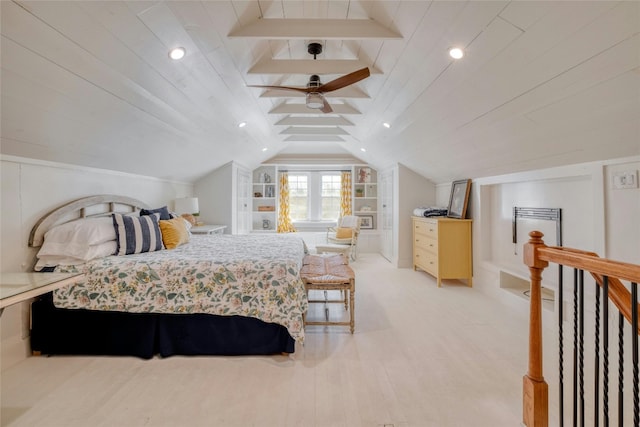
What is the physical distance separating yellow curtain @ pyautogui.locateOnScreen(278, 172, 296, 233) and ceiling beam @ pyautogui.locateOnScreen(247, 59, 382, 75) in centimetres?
407

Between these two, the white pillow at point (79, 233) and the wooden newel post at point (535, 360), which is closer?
the wooden newel post at point (535, 360)

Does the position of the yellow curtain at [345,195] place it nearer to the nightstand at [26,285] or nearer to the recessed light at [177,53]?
the recessed light at [177,53]

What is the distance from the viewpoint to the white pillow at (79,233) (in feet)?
7.44

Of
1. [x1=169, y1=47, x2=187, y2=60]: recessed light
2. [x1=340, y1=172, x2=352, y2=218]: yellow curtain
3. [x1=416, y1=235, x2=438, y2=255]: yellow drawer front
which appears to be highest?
[x1=169, y1=47, x2=187, y2=60]: recessed light

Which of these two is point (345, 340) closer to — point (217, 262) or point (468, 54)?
point (217, 262)

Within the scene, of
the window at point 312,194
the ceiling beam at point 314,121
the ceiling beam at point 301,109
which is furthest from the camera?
the window at point 312,194

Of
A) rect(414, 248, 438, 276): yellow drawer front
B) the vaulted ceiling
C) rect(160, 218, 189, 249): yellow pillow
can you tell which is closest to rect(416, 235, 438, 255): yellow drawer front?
rect(414, 248, 438, 276): yellow drawer front

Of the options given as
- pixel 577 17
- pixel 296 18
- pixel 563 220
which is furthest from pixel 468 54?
pixel 563 220

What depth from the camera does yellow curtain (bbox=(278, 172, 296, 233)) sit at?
21.7ft

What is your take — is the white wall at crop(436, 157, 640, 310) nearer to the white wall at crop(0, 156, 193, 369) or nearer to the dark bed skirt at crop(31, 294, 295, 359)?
the dark bed skirt at crop(31, 294, 295, 359)

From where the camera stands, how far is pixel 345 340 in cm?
249

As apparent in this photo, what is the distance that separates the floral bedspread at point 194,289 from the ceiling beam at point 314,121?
2785 mm

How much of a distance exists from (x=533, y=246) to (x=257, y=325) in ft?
6.48

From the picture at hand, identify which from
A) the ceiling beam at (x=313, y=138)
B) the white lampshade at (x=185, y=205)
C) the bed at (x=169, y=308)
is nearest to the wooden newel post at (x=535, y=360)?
the bed at (x=169, y=308)
